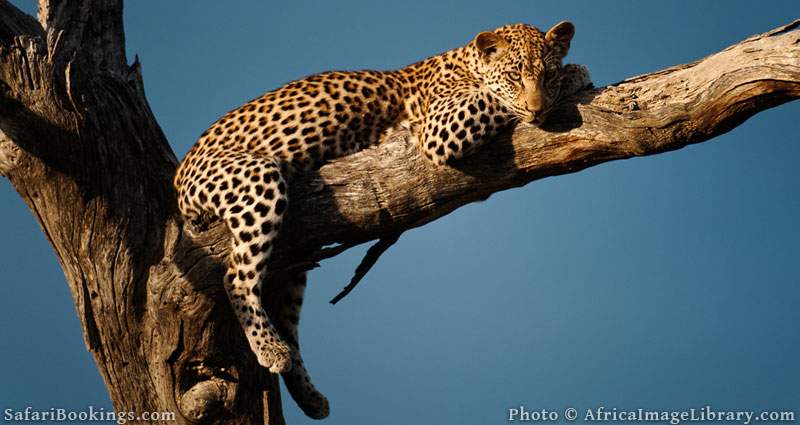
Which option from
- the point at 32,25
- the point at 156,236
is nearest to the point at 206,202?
the point at 156,236

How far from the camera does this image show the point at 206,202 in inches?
306

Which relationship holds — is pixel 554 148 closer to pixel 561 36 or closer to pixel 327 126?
pixel 561 36

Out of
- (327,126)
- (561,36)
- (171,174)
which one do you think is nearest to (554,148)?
(561,36)

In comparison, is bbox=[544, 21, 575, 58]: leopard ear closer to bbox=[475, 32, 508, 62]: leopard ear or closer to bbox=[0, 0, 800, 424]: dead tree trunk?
bbox=[475, 32, 508, 62]: leopard ear

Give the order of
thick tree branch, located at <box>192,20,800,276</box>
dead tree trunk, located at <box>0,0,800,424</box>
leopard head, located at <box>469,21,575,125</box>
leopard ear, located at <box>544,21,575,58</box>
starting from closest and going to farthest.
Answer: thick tree branch, located at <box>192,20,800,276</box>, dead tree trunk, located at <box>0,0,800,424</box>, leopard head, located at <box>469,21,575,125</box>, leopard ear, located at <box>544,21,575,58</box>

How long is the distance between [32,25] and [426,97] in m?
3.42

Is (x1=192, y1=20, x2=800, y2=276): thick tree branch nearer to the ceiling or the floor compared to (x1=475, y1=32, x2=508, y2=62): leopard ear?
nearer to the floor

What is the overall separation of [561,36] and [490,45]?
62cm

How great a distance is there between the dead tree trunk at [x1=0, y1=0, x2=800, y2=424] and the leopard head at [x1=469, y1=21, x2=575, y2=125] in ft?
0.71

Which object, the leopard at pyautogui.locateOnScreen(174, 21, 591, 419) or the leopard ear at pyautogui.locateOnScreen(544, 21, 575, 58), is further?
the leopard ear at pyautogui.locateOnScreen(544, 21, 575, 58)

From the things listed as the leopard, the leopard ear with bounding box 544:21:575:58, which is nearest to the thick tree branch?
the leopard

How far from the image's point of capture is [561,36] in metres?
8.09

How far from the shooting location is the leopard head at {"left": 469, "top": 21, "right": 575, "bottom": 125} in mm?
7383

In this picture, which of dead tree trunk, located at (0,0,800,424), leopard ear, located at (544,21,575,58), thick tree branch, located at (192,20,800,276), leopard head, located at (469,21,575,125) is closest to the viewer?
thick tree branch, located at (192,20,800,276)
